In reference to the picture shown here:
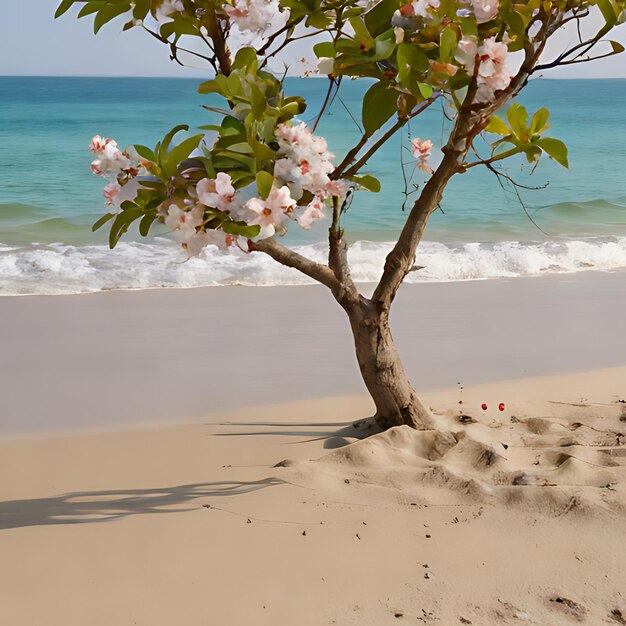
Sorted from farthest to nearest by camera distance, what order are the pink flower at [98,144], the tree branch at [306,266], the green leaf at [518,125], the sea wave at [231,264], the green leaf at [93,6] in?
the sea wave at [231,264]
the tree branch at [306,266]
the green leaf at [518,125]
the green leaf at [93,6]
the pink flower at [98,144]

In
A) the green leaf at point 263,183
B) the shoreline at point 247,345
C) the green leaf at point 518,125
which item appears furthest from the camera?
the shoreline at point 247,345

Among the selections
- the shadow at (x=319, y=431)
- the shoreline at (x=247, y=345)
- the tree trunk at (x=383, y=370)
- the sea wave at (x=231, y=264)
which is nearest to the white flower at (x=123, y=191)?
the tree trunk at (x=383, y=370)

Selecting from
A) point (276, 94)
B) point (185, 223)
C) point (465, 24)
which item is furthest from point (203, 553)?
point (465, 24)

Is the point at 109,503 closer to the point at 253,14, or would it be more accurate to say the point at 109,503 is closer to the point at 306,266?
the point at 306,266

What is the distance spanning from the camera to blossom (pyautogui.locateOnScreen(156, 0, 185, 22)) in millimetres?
2215

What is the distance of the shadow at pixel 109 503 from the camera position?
Result: 242 centimetres

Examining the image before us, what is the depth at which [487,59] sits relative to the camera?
2.00 meters

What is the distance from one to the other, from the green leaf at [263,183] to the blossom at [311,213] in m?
0.12

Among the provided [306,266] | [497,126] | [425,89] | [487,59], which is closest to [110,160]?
[425,89]

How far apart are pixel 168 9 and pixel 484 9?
2.65ft

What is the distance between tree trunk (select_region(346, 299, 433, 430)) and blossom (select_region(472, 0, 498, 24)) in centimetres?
117

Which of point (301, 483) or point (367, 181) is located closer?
point (367, 181)

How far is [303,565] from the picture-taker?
2131mm

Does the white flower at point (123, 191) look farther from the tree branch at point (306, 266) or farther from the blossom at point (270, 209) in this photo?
the tree branch at point (306, 266)
